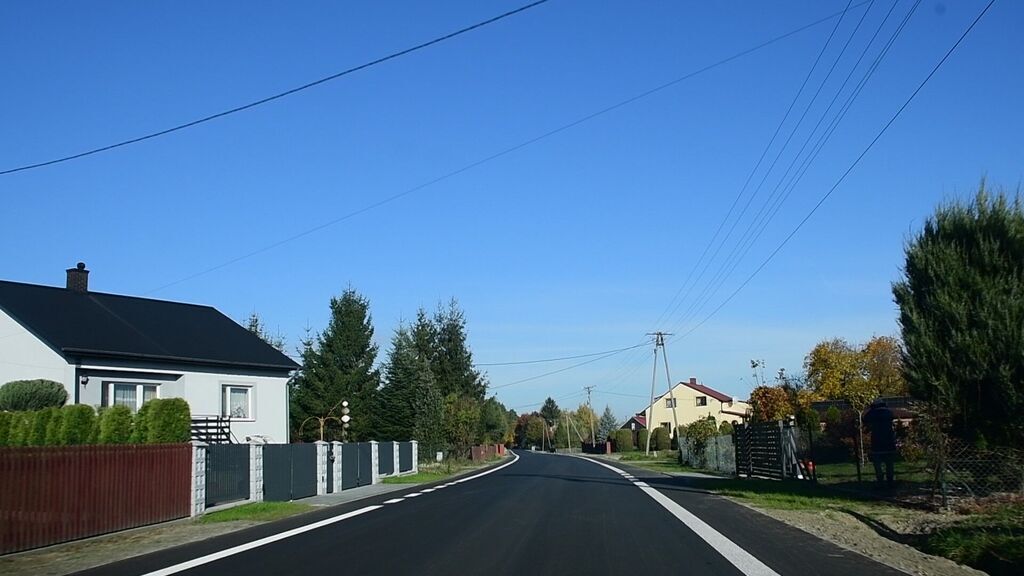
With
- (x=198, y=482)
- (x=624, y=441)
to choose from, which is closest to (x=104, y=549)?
(x=198, y=482)

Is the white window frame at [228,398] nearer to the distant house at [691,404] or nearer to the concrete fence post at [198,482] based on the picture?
the concrete fence post at [198,482]

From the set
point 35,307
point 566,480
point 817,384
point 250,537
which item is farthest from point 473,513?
point 817,384

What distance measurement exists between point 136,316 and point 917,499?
28.4 metres

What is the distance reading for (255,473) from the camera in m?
22.8

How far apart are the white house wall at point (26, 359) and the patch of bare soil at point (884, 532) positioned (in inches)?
835

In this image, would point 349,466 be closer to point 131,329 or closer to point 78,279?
point 131,329

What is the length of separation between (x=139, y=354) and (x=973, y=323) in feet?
80.7

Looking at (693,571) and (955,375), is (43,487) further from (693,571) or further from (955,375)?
(955,375)

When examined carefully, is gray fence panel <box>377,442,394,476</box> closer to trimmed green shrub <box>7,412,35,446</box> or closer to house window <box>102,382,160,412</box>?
house window <box>102,382,160,412</box>

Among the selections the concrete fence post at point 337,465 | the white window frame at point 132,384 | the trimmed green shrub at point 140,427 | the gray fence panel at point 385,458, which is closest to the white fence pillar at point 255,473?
the trimmed green shrub at point 140,427

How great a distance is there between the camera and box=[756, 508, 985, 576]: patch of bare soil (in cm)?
1089

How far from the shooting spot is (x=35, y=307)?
31.1 meters

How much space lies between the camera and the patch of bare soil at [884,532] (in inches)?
429

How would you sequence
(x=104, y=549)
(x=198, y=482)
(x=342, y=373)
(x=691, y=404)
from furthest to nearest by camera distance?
(x=691, y=404) < (x=342, y=373) < (x=198, y=482) < (x=104, y=549)
